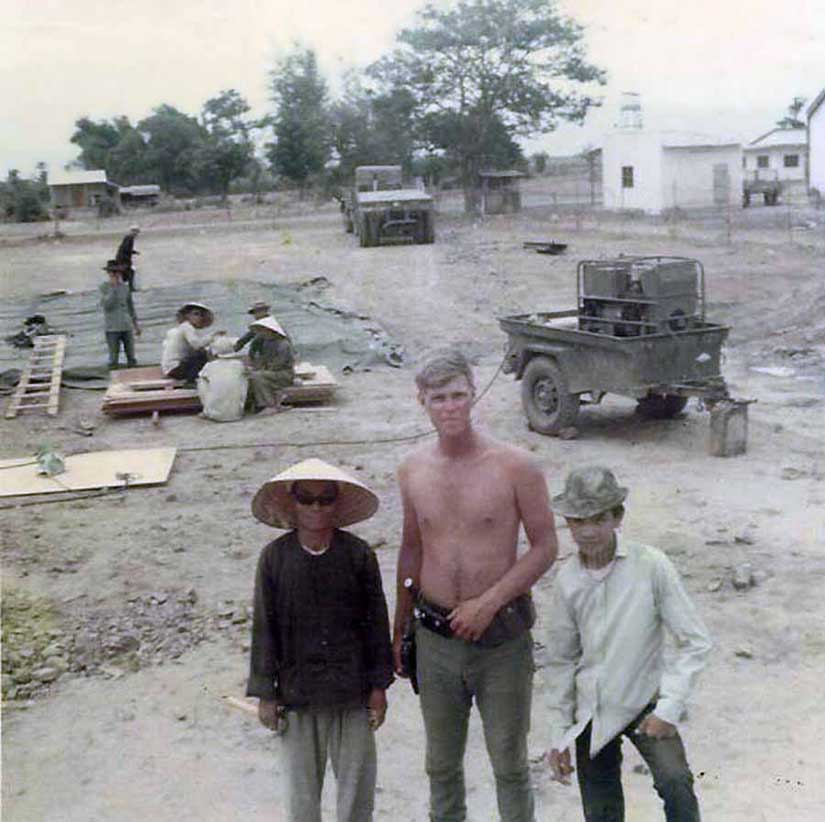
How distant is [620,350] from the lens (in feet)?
33.2

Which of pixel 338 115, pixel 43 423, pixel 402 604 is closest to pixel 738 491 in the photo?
pixel 402 604

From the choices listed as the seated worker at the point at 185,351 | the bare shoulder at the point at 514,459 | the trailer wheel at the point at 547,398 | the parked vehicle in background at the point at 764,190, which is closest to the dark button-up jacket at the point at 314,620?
the bare shoulder at the point at 514,459

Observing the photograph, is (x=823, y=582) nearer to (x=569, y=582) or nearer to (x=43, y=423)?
(x=569, y=582)

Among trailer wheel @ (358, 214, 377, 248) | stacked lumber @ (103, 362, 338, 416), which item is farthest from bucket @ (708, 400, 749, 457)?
trailer wheel @ (358, 214, 377, 248)

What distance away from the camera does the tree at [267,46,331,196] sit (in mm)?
44094

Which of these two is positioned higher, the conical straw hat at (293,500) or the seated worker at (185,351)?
the conical straw hat at (293,500)

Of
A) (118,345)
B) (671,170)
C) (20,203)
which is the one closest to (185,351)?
(118,345)

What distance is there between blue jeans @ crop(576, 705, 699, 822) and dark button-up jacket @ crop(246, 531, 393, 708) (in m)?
0.71

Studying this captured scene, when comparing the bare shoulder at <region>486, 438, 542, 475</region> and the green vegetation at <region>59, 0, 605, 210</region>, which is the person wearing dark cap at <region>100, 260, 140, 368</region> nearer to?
the bare shoulder at <region>486, 438, 542, 475</region>

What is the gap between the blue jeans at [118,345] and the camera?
47.6 ft

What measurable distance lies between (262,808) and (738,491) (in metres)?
5.47

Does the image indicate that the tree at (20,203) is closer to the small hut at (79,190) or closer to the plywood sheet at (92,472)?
the small hut at (79,190)

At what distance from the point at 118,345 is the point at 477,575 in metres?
11.8

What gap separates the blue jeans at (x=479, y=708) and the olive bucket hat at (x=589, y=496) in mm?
502
